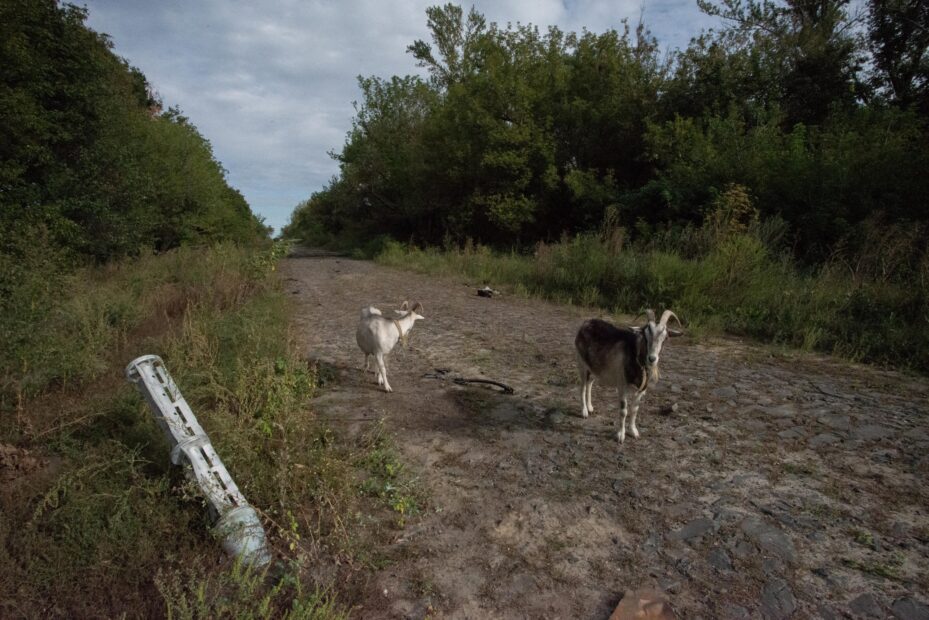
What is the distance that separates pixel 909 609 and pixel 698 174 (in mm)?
13175

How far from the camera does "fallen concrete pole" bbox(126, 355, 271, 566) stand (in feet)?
9.37

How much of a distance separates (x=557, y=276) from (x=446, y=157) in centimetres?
1229

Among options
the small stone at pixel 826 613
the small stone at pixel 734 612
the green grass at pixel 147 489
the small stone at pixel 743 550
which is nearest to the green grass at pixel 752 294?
the small stone at pixel 743 550

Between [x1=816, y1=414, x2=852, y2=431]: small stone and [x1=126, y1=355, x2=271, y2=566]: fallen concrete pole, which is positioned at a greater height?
[x1=126, y1=355, x2=271, y2=566]: fallen concrete pole

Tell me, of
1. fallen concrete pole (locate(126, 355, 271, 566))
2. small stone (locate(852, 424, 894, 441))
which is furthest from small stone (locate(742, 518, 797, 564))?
fallen concrete pole (locate(126, 355, 271, 566))

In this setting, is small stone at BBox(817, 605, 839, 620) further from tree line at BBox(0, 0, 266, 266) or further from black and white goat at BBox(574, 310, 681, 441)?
tree line at BBox(0, 0, 266, 266)

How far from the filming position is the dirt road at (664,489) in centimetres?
279

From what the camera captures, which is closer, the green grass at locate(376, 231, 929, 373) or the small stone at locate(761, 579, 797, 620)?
the small stone at locate(761, 579, 797, 620)

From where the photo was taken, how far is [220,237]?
77.7 ft

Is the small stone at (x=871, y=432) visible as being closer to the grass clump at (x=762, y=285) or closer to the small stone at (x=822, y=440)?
the small stone at (x=822, y=440)

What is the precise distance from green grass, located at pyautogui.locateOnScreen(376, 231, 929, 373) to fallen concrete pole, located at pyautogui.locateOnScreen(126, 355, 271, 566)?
7.62m

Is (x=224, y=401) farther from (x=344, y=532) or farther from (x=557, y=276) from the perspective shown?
(x=557, y=276)

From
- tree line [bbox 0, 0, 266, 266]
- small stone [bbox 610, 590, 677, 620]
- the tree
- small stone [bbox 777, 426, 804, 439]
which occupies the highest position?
the tree

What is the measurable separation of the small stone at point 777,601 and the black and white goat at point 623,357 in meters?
1.78
